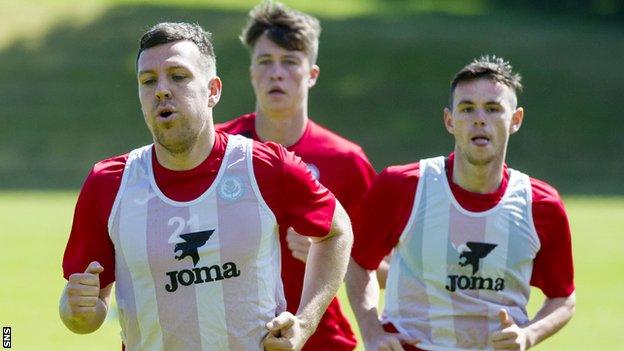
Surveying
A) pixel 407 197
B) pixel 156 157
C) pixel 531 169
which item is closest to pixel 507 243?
pixel 407 197

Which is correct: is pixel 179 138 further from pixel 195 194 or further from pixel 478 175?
pixel 478 175

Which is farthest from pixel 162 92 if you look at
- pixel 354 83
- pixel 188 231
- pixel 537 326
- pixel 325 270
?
pixel 354 83

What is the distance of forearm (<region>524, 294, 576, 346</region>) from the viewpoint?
5.82 meters

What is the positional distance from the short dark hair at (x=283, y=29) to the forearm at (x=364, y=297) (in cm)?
184

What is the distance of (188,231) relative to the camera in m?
4.94

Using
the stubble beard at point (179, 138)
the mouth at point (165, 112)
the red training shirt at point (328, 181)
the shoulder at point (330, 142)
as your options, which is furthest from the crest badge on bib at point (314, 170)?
the mouth at point (165, 112)

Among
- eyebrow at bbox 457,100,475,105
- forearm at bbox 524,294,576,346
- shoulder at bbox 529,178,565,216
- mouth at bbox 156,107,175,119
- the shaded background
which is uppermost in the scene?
the shaded background

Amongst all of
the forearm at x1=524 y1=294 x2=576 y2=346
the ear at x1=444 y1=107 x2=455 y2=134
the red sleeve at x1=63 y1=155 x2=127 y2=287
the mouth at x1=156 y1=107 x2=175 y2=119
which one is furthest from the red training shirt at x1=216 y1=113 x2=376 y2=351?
the mouth at x1=156 y1=107 x2=175 y2=119

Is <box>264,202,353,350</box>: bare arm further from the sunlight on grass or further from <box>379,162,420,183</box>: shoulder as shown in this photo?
the sunlight on grass

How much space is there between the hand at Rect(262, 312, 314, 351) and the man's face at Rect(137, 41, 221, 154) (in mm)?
783

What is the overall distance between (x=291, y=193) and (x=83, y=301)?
96 cm

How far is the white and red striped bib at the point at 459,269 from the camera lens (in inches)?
238

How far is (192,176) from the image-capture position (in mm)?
5023

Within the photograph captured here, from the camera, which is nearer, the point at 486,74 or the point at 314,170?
the point at 486,74
